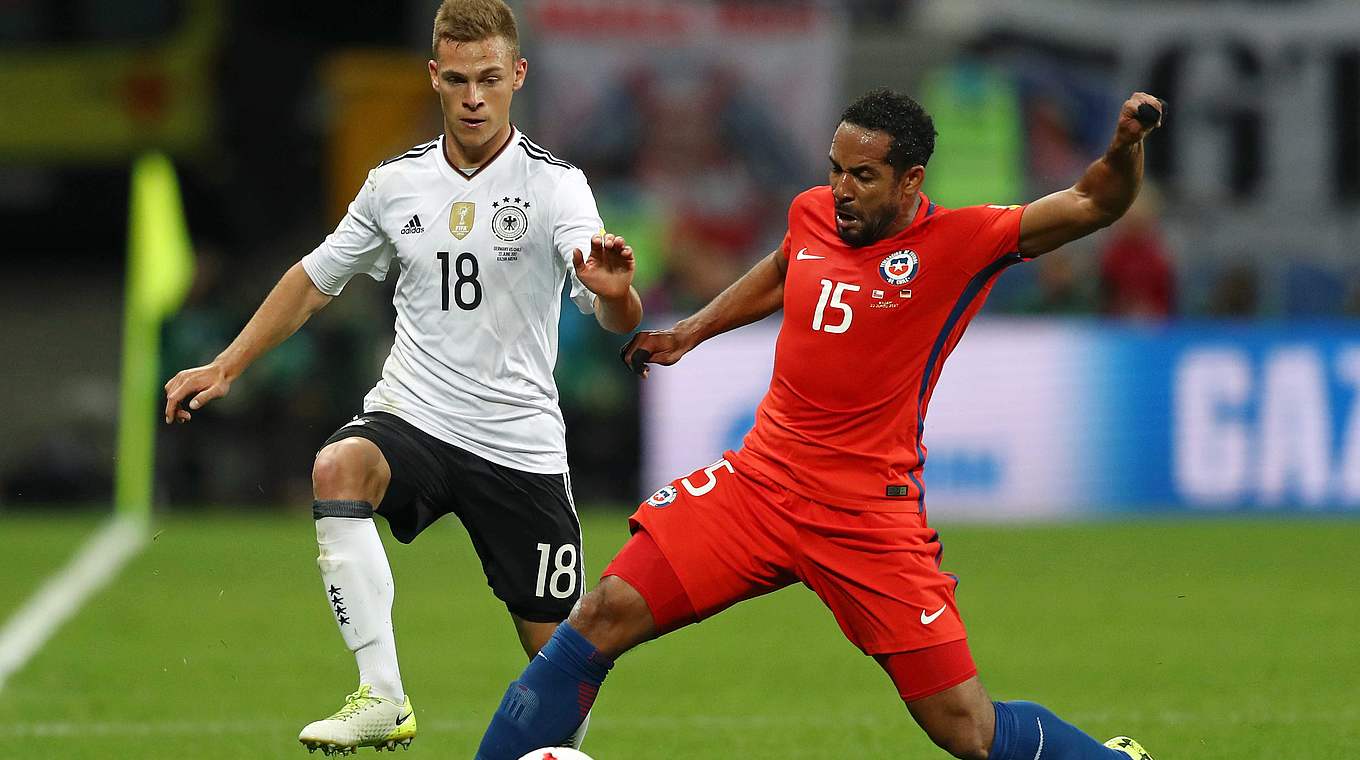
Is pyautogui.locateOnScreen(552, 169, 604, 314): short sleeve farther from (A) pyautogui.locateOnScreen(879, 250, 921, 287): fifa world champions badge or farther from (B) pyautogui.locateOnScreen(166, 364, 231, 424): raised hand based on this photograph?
(B) pyautogui.locateOnScreen(166, 364, 231, 424): raised hand

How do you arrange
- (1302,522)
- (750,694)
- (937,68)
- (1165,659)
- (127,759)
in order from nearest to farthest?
(127,759) → (750,694) → (1165,659) → (1302,522) → (937,68)

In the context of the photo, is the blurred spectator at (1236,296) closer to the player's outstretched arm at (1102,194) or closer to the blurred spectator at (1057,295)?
the blurred spectator at (1057,295)

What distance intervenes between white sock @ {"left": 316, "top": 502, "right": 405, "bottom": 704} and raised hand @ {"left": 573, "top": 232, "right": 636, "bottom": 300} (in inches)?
38.9

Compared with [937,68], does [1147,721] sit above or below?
below

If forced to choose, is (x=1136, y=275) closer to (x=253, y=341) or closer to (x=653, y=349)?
(x=653, y=349)

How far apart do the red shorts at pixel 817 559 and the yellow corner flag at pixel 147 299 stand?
9.99 meters

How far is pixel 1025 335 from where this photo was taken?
49.1 feet

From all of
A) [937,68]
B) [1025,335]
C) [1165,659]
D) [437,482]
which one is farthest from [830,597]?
[937,68]

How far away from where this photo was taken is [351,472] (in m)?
6.04

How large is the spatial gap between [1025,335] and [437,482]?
9.35 meters

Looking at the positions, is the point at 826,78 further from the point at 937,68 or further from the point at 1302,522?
the point at 1302,522

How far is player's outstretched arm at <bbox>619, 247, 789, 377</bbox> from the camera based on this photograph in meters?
6.25

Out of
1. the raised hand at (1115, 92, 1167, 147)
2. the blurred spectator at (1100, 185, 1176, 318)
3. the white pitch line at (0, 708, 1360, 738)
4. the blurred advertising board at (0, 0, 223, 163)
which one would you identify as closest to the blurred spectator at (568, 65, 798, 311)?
the blurred spectator at (1100, 185, 1176, 318)

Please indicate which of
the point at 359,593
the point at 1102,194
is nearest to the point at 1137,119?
the point at 1102,194
